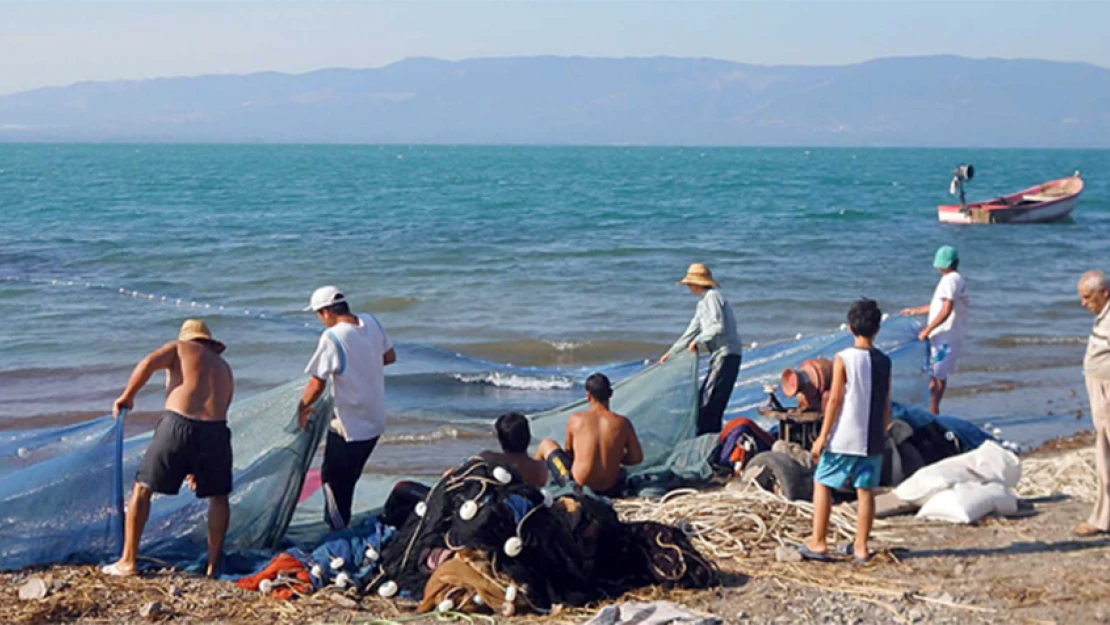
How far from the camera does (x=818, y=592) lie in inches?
232

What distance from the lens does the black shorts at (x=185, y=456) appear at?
20.1ft

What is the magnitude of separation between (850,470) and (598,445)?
167 centimetres

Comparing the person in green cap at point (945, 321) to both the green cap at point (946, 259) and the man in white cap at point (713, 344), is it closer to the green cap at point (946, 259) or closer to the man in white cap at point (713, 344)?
the green cap at point (946, 259)

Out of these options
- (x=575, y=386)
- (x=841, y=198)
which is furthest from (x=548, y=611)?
(x=841, y=198)

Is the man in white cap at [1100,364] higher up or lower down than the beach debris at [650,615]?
higher up

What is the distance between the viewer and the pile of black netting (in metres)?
5.70

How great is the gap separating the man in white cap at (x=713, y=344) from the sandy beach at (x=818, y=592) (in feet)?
6.31

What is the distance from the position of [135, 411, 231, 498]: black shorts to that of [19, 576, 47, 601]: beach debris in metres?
0.65

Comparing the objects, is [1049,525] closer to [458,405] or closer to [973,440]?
[973,440]

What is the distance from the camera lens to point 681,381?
8.53 metres

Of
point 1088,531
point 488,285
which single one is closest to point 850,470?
point 1088,531

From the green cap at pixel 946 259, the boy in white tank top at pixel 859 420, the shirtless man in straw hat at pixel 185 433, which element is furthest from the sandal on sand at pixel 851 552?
the green cap at pixel 946 259

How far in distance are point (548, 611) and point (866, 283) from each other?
59.7ft

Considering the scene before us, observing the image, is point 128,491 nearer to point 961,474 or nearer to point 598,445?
point 598,445
